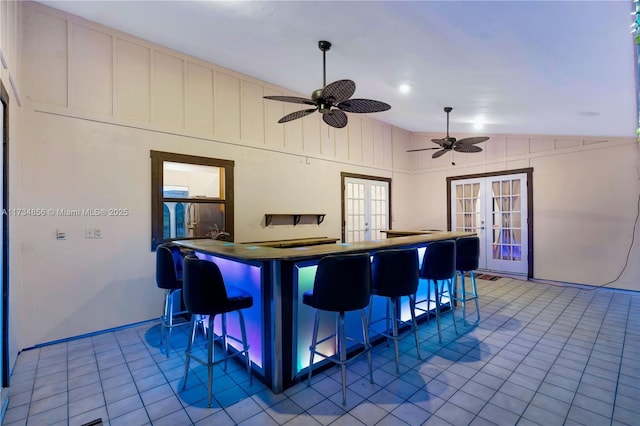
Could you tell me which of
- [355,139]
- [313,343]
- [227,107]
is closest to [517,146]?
[355,139]

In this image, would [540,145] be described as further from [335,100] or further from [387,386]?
[387,386]

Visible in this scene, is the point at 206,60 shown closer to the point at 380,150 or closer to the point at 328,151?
the point at 328,151

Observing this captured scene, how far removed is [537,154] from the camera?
5.41 meters

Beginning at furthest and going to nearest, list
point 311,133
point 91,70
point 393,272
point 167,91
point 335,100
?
point 311,133 → point 167,91 → point 91,70 → point 335,100 → point 393,272

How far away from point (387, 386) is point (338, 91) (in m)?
2.44

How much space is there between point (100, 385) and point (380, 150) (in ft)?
19.3

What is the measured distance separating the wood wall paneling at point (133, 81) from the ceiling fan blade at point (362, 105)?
7.73ft

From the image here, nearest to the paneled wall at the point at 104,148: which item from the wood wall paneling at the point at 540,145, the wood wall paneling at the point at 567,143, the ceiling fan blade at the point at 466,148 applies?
the ceiling fan blade at the point at 466,148

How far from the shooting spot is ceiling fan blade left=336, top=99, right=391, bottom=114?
2.89 metres

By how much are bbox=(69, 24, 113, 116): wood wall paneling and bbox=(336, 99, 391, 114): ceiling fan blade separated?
259 cm

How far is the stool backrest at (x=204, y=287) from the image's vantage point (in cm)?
199

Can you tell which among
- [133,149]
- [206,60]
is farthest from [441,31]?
[133,149]

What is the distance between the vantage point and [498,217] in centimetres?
597

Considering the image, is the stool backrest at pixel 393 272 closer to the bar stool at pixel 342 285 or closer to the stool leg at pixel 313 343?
the bar stool at pixel 342 285
